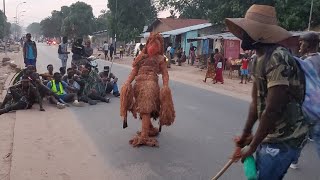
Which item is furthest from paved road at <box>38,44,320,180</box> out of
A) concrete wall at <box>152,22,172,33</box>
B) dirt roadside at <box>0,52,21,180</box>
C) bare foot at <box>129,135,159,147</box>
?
concrete wall at <box>152,22,172,33</box>

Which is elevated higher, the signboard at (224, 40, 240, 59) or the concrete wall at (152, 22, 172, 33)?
the concrete wall at (152, 22, 172, 33)

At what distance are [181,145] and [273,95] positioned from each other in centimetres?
418

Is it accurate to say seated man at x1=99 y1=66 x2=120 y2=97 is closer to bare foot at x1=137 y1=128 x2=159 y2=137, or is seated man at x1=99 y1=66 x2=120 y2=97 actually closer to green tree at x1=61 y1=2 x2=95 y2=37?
bare foot at x1=137 y1=128 x2=159 y2=137

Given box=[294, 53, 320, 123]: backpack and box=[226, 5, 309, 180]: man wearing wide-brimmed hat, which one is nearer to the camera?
box=[226, 5, 309, 180]: man wearing wide-brimmed hat

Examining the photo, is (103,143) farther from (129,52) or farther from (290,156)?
(129,52)

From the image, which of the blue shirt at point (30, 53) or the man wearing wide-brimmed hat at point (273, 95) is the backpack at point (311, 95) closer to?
the man wearing wide-brimmed hat at point (273, 95)

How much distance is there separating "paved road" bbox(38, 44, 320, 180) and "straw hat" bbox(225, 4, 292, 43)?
2777 millimetres

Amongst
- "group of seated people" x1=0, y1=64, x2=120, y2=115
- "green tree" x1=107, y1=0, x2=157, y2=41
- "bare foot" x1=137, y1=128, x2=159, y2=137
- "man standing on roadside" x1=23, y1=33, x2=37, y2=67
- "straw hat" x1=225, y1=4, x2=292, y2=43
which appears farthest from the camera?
"green tree" x1=107, y1=0, x2=157, y2=41

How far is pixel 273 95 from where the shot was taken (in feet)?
8.14

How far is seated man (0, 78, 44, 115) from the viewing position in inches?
364

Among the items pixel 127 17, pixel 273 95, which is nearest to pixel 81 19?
pixel 127 17

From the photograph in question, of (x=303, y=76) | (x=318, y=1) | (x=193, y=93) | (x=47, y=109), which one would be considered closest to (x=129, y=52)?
(x=318, y=1)

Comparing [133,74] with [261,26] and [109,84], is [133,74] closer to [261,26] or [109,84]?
[261,26]

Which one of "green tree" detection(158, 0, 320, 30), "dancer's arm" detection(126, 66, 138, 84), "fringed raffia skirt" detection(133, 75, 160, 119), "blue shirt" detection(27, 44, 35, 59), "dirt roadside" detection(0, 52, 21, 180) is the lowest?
"dirt roadside" detection(0, 52, 21, 180)
